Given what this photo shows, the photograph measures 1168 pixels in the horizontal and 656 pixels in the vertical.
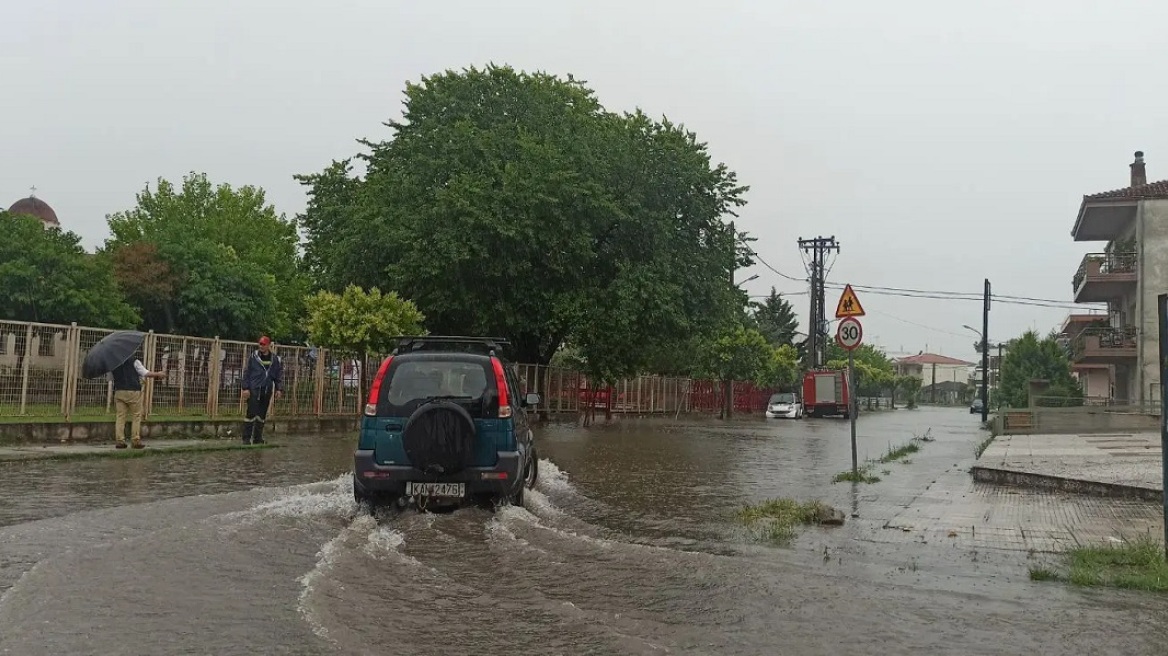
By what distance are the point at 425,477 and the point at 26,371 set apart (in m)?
10.4

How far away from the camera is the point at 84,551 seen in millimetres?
6715

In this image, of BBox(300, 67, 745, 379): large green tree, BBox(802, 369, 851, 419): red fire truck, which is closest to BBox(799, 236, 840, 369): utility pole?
BBox(802, 369, 851, 419): red fire truck

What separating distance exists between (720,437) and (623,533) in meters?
18.4

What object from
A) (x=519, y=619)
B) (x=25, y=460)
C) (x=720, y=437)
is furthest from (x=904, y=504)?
(x=720, y=437)

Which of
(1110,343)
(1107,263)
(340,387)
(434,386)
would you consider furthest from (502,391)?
(1107,263)

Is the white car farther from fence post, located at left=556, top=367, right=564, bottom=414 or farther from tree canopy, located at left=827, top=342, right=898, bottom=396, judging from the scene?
tree canopy, located at left=827, top=342, right=898, bottom=396

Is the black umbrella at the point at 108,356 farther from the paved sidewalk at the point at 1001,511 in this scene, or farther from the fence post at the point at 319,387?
the paved sidewalk at the point at 1001,511

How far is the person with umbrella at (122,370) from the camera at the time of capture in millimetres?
13547

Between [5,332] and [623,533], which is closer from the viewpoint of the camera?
[623,533]

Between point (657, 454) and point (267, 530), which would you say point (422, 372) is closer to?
point (267, 530)

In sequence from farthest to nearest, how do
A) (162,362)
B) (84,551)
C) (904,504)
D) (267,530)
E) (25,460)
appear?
(162,362) → (25,460) → (904,504) → (267,530) → (84,551)

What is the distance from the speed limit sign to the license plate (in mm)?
7137

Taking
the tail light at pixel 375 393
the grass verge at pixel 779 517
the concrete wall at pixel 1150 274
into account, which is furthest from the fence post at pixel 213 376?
the concrete wall at pixel 1150 274

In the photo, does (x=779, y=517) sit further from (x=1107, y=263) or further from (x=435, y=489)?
(x=1107, y=263)
